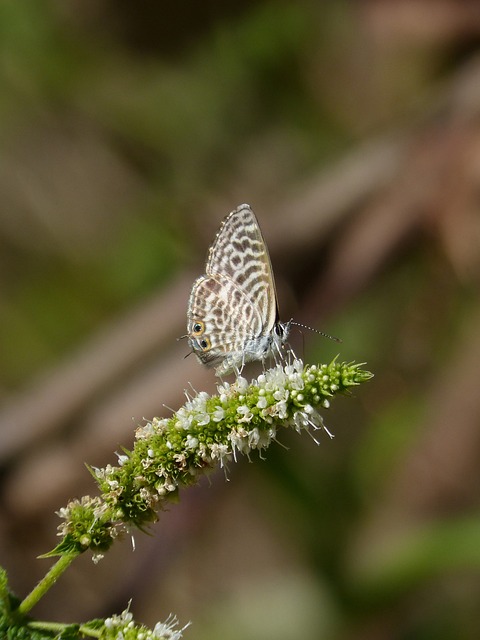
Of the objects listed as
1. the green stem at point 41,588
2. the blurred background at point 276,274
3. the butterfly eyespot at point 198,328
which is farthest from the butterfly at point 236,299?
the blurred background at point 276,274

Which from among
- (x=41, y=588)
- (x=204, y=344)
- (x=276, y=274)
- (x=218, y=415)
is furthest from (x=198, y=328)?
(x=276, y=274)

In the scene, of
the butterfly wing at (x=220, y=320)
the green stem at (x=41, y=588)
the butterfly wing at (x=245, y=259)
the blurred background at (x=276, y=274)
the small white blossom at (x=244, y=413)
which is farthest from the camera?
the blurred background at (x=276, y=274)

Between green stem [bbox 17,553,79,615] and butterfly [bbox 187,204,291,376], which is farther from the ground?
butterfly [bbox 187,204,291,376]

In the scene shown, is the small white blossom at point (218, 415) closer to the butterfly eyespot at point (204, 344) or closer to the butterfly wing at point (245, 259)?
the butterfly eyespot at point (204, 344)

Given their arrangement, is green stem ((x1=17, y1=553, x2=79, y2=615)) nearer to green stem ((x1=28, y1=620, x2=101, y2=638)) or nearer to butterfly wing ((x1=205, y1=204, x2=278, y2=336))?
green stem ((x1=28, y1=620, x2=101, y2=638))

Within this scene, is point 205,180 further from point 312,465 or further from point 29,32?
point 312,465

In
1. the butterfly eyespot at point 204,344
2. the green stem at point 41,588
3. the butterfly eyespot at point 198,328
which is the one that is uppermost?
the butterfly eyespot at point 198,328

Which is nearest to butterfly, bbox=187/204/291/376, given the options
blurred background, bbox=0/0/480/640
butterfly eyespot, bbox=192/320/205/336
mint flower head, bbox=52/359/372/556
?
butterfly eyespot, bbox=192/320/205/336

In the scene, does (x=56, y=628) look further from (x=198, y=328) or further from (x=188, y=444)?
(x=198, y=328)
